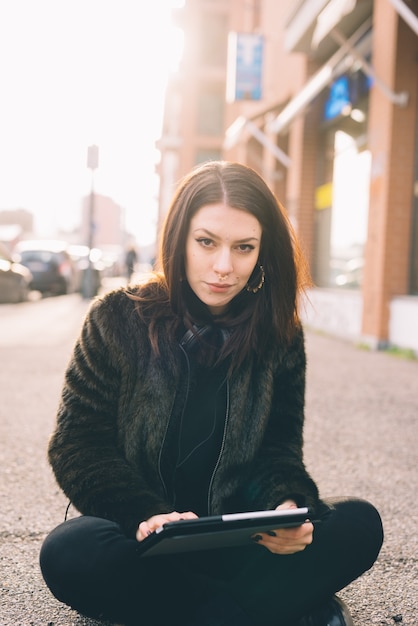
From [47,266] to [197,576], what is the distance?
18591mm

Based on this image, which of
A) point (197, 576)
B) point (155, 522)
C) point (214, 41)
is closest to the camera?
point (155, 522)

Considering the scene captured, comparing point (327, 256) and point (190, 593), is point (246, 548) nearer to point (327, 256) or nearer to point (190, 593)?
point (190, 593)

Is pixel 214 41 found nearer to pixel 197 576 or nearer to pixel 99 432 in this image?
pixel 99 432

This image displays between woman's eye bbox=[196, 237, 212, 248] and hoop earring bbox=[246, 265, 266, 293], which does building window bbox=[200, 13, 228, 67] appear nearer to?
hoop earring bbox=[246, 265, 266, 293]

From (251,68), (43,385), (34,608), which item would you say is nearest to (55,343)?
(43,385)

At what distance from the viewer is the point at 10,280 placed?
1560cm

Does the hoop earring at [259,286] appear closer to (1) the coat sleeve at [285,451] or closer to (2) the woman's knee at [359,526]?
(1) the coat sleeve at [285,451]

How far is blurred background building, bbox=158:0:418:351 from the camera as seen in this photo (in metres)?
9.03

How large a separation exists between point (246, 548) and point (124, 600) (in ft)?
1.24

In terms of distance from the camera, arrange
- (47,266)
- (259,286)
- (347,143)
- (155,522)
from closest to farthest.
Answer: (155,522)
(259,286)
(347,143)
(47,266)

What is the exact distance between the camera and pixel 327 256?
42.7 feet

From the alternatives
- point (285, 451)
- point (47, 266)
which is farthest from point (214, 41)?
point (285, 451)

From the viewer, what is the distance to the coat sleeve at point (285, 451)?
2117 mm

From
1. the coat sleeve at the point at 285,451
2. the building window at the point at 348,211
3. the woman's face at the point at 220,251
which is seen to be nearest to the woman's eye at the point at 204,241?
the woman's face at the point at 220,251
